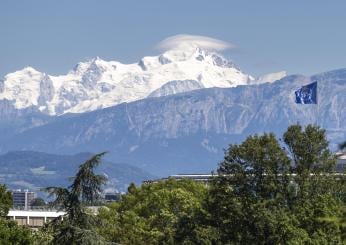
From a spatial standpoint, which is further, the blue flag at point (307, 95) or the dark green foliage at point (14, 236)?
the blue flag at point (307, 95)

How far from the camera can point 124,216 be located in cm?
8438

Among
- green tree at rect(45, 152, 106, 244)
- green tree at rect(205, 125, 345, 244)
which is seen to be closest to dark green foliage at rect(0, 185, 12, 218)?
green tree at rect(205, 125, 345, 244)

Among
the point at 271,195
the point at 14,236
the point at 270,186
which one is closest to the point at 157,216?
the point at 271,195

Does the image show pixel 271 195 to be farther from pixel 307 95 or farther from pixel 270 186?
pixel 307 95

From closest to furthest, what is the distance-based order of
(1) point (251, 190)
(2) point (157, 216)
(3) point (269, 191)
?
(3) point (269, 191) < (1) point (251, 190) < (2) point (157, 216)

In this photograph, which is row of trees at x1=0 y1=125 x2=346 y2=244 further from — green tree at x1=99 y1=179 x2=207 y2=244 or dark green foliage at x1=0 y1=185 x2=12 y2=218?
dark green foliage at x1=0 y1=185 x2=12 y2=218

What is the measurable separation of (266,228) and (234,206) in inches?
104

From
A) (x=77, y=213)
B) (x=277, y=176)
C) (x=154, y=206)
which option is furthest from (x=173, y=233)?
(x=77, y=213)

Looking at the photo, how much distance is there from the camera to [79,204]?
37094 millimetres

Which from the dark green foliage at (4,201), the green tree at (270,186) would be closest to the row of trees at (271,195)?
the green tree at (270,186)

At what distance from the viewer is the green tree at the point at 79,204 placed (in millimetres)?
36281

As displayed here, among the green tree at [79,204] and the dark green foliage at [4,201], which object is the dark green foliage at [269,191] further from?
the green tree at [79,204]

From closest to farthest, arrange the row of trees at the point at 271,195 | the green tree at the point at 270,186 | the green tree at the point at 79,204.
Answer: the green tree at the point at 79,204, the row of trees at the point at 271,195, the green tree at the point at 270,186

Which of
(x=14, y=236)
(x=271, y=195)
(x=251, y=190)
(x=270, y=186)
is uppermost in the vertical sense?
(x=270, y=186)
